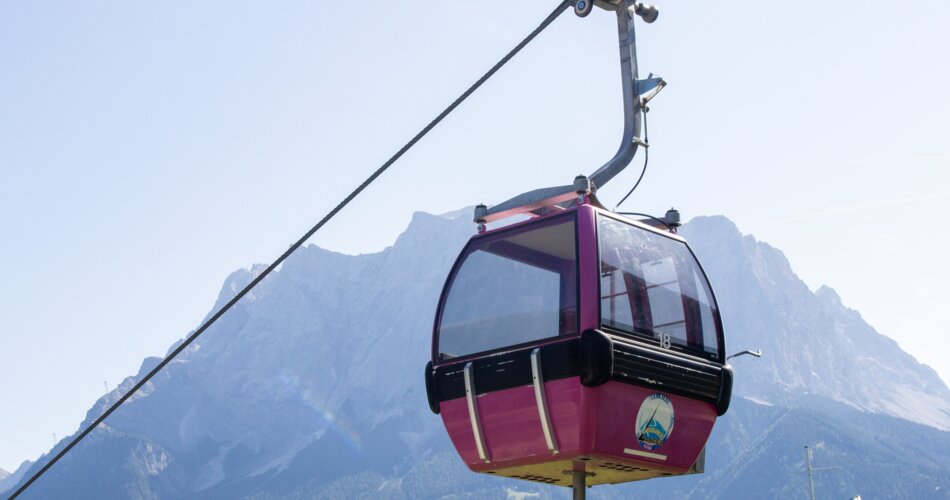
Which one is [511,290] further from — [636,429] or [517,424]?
[636,429]

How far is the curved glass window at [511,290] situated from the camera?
8.77 m

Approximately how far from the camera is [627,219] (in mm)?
8984

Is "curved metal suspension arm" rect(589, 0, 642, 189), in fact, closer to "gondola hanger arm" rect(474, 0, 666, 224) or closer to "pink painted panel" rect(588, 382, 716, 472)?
"gondola hanger arm" rect(474, 0, 666, 224)

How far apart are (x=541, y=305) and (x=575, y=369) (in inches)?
33.5

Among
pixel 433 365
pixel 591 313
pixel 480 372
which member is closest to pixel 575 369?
pixel 591 313

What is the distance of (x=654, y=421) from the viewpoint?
8719mm

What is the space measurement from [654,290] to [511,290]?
3.57 ft

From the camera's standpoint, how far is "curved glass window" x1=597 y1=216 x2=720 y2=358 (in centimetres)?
862

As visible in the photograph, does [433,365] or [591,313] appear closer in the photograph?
[591,313]

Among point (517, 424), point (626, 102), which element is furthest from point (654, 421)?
point (626, 102)

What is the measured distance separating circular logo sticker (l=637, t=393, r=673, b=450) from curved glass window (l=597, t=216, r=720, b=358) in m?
0.46

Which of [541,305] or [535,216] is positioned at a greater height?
[535,216]

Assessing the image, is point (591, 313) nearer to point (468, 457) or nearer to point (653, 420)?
point (653, 420)

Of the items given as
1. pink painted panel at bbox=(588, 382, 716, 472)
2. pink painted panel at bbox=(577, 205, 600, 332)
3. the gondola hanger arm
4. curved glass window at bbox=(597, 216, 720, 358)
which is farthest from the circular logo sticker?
the gondola hanger arm
